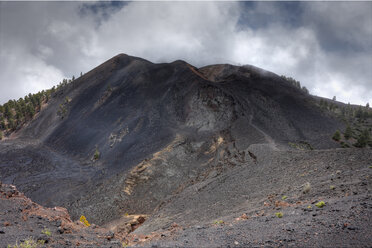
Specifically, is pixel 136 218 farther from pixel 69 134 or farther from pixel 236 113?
pixel 69 134

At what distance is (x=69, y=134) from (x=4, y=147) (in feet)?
48.1

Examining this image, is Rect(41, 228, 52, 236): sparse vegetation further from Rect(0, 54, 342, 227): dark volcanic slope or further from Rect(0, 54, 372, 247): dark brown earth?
Rect(0, 54, 342, 227): dark volcanic slope

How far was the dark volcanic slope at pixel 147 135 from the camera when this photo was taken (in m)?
30.1

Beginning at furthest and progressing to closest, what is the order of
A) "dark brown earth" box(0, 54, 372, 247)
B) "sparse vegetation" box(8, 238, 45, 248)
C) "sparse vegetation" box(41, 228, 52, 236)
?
"dark brown earth" box(0, 54, 372, 247) → "sparse vegetation" box(41, 228, 52, 236) → "sparse vegetation" box(8, 238, 45, 248)

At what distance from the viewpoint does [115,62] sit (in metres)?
81.4

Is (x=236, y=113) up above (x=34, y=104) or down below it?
below

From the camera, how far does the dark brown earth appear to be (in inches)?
333

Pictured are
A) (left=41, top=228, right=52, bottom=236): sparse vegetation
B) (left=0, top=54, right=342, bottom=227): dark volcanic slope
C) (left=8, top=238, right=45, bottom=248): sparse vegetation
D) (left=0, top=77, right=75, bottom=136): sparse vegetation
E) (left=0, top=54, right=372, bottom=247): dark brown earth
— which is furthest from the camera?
(left=0, top=77, right=75, bottom=136): sparse vegetation

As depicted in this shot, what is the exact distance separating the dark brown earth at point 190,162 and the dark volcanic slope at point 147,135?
0.75 feet

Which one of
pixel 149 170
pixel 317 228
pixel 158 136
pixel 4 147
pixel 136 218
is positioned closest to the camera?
pixel 317 228

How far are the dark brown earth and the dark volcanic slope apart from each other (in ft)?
0.75

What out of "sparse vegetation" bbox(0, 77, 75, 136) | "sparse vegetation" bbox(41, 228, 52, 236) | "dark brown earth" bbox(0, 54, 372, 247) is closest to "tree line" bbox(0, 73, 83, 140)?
"sparse vegetation" bbox(0, 77, 75, 136)

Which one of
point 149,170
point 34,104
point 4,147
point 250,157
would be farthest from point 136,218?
point 34,104

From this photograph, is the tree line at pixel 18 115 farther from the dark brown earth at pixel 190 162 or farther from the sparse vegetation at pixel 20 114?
the dark brown earth at pixel 190 162
